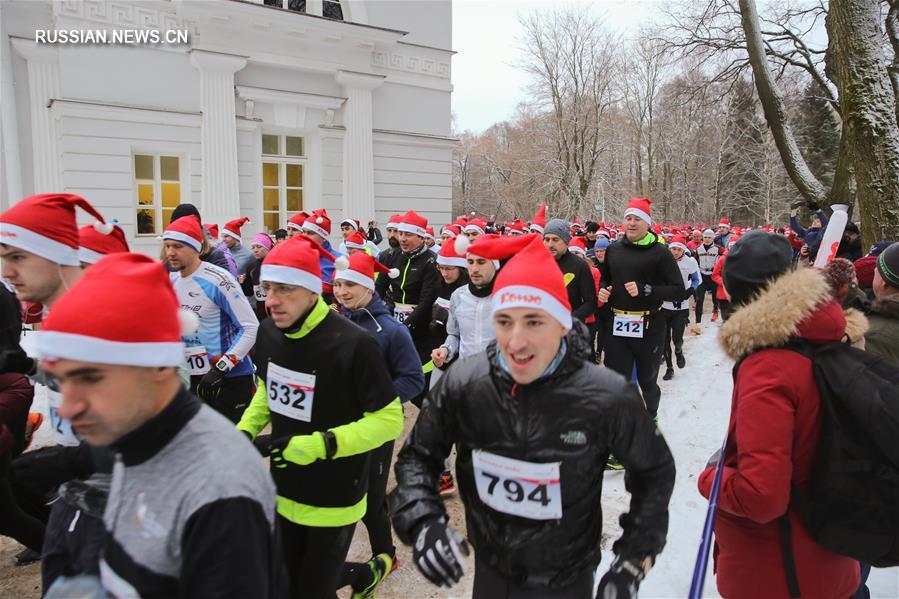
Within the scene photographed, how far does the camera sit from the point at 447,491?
5.07 m

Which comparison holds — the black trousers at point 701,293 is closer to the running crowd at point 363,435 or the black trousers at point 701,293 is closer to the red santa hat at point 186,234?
the running crowd at point 363,435

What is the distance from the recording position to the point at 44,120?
1234 centimetres

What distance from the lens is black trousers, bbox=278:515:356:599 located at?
2781 millimetres

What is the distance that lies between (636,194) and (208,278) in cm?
3936

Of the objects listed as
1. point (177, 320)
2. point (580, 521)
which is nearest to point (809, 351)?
point (580, 521)

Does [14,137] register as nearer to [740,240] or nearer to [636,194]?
[740,240]

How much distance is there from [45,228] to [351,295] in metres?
1.77

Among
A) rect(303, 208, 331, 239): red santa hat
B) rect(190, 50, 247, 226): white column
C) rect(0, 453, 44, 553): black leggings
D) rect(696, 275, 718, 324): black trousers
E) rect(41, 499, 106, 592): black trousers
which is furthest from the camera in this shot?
rect(696, 275, 718, 324): black trousers

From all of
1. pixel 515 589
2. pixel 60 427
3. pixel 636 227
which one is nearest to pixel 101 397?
pixel 60 427

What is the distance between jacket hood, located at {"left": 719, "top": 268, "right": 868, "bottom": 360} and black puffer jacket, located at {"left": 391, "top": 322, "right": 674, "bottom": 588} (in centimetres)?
50

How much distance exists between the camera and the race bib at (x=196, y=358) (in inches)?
168

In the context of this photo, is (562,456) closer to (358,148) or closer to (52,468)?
(52,468)

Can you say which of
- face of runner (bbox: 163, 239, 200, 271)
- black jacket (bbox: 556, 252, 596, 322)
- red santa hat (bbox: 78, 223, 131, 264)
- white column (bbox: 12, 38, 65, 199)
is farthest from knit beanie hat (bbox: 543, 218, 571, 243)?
white column (bbox: 12, 38, 65, 199)

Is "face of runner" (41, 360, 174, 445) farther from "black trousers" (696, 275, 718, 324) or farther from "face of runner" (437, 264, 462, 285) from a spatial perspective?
"black trousers" (696, 275, 718, 324)
